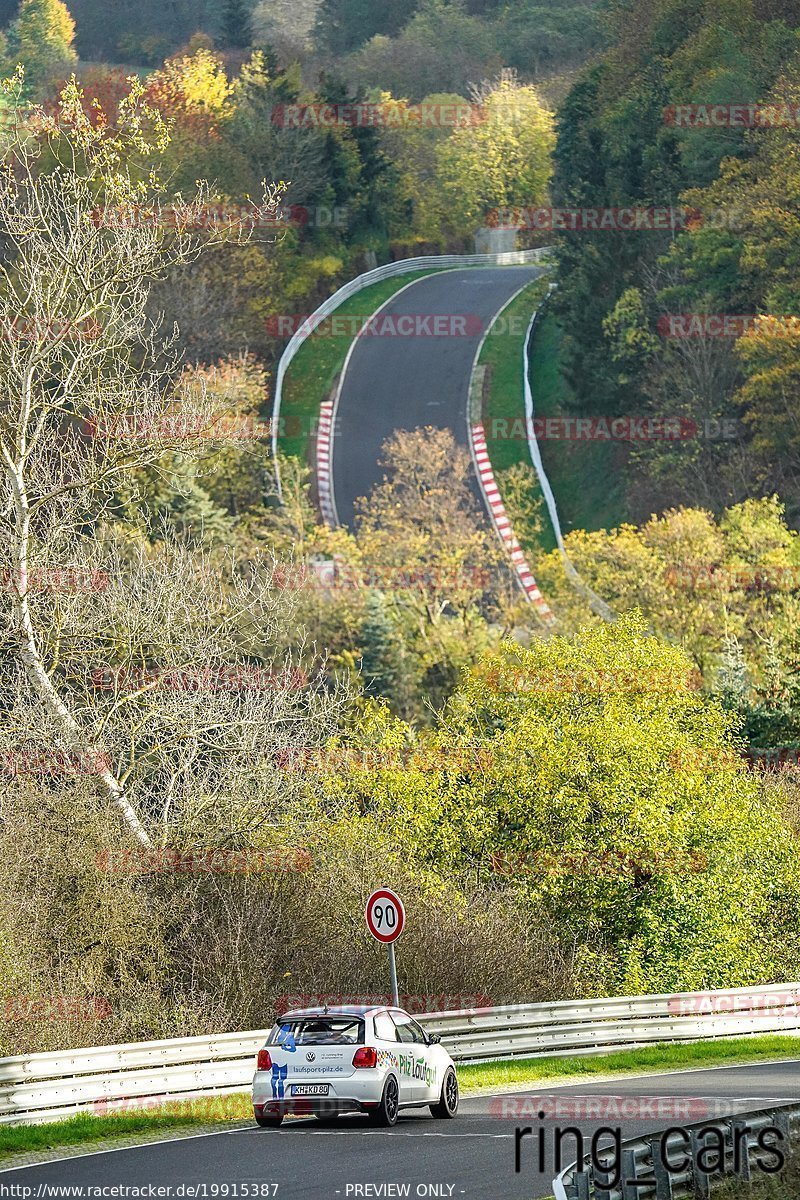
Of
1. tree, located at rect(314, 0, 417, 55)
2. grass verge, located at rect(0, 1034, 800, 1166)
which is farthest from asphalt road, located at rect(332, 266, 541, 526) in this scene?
tree, located at rect(314, 0, 417, 55)

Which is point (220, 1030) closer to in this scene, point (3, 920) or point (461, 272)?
point (3, 920)

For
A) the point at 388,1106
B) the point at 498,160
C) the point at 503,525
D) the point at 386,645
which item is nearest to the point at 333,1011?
the point at 388,1106

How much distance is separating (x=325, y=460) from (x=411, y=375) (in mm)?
9394

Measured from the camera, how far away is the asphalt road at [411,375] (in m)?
77.9

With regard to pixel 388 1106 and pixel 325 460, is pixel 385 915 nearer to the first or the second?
pixel 388 1106

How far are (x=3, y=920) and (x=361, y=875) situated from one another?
7.01 meters

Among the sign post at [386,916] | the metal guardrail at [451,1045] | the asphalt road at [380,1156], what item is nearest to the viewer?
the asphalt road at [380,1156]

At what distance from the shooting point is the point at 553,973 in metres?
31.1

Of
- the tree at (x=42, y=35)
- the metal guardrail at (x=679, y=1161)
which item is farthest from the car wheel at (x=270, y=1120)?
the tree at (x=42, y=35)

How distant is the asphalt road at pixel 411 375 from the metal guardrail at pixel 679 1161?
5897 cm

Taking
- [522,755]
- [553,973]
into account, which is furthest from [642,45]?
[553,973]

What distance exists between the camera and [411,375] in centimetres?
8525

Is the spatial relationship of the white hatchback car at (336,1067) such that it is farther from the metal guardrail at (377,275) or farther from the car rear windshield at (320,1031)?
the metal guardrail at (377,275)

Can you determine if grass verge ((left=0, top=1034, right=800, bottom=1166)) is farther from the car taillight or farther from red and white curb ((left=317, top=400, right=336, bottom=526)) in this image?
red and white curb ((left=317, top=400, right=336, bottom=526))
